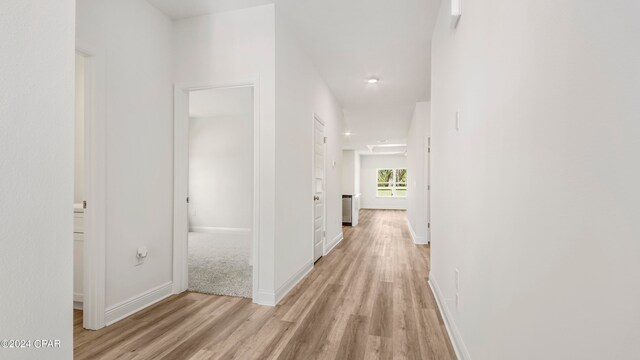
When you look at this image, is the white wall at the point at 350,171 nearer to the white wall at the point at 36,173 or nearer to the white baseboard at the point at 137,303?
the white baseboard at the point at 137,303

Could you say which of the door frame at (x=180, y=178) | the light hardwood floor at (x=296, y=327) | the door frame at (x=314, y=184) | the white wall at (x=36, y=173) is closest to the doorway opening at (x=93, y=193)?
the light hardwood floor at (x=296, y=327)

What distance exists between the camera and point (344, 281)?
11.0 feet

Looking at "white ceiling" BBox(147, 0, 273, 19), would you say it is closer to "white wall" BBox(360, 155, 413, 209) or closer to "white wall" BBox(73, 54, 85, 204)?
"white wall" BBox(73, 54, 85, 204)

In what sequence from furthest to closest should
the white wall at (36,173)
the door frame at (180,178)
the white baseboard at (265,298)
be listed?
the door frame at (180,178) → the white baseboard at (265,298) → the white wall at (36,173)

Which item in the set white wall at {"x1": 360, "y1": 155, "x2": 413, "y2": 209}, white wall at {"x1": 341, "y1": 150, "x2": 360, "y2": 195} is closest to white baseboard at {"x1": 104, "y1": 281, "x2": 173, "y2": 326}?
white wall at {"x1": 341, "y1": 150, "x2": 360, "y2": 195}

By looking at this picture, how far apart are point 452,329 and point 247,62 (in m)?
2.75

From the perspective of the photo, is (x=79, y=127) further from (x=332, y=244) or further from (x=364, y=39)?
(x=332, y=244)

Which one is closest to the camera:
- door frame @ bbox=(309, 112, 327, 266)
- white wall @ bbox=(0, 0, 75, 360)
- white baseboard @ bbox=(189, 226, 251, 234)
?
white wall @ bbox=(0, 0, 75, 360)

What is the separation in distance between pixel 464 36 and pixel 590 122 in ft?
4.50

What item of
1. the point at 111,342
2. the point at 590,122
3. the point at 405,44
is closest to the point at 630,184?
the point at 590,122

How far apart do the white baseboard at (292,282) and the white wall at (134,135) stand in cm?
112

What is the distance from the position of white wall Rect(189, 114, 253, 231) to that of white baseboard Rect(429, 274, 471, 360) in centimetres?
488

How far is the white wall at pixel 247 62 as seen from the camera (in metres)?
2.71

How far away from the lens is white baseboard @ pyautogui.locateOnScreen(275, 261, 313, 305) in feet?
9.09
